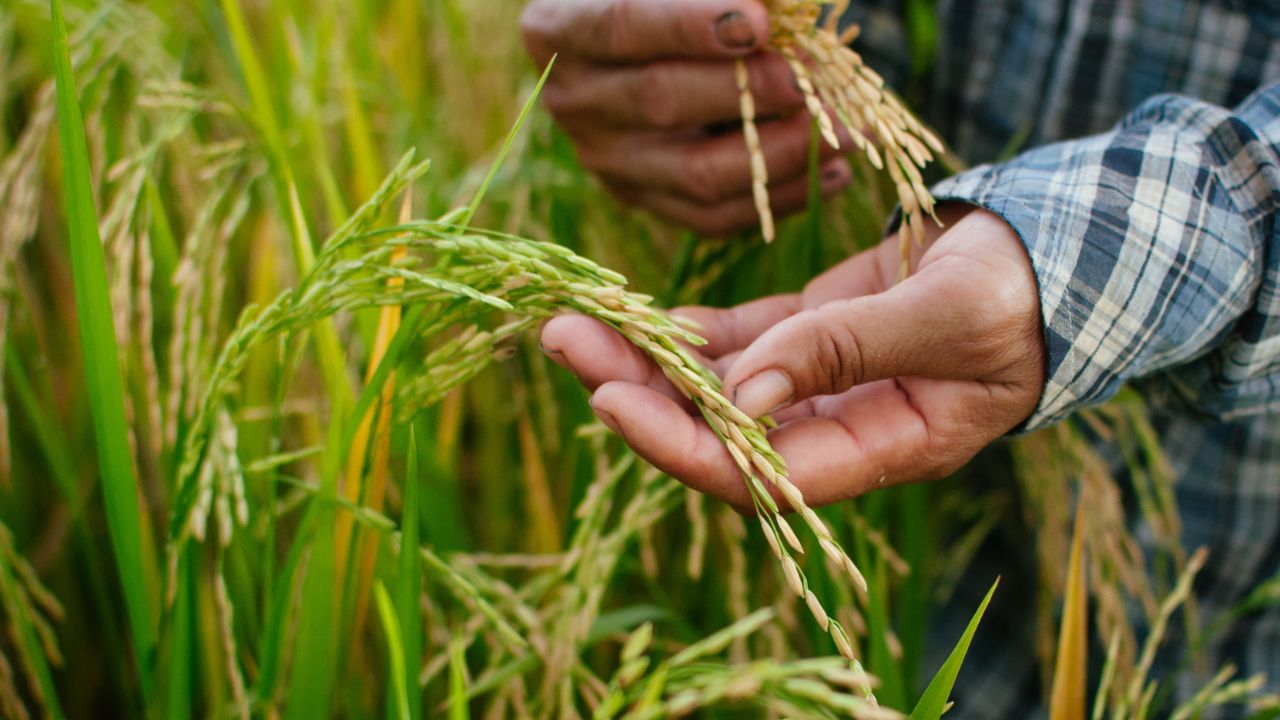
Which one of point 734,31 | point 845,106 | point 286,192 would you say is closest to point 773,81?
point 734,31

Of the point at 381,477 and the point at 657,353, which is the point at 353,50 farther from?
the point at 657,353

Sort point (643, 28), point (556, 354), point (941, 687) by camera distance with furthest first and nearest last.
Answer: point (643, 28), point (556, 354), point (941, 687)

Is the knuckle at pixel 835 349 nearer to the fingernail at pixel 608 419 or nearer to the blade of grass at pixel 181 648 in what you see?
the fingernail at pixel 608 419

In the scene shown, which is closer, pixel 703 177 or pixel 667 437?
pixel 667 437

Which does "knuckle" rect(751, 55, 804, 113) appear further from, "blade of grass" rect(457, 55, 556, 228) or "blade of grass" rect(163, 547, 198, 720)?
"blade of grass" rect(163, 547, 198, 720)

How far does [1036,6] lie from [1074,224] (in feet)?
2.12

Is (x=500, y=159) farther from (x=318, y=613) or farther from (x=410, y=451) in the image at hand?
(x=318, y=613)

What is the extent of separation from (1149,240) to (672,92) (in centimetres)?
51

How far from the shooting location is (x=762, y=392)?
2.11 ft

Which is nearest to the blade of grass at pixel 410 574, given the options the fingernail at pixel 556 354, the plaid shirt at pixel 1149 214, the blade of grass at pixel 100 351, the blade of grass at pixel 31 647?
the fingernail at pixel 556 354

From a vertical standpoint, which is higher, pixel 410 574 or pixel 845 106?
pixel 845 106

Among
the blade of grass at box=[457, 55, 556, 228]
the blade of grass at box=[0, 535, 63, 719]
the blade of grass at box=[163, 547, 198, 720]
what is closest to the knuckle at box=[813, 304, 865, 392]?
the blade of grass at box=[457, 55, 556, 228]

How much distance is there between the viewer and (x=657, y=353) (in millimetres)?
584

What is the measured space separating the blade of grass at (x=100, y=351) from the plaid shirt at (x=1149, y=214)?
0.70 meters
